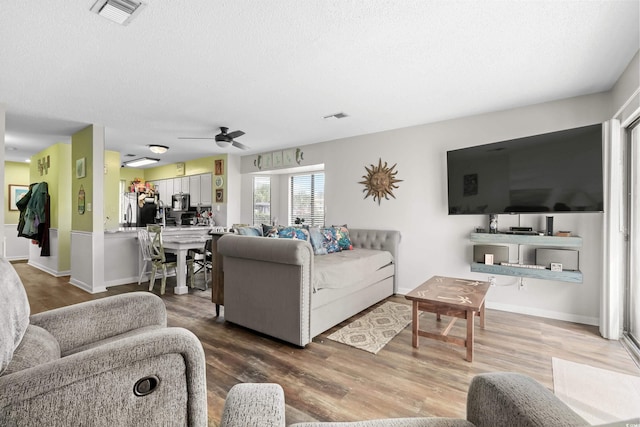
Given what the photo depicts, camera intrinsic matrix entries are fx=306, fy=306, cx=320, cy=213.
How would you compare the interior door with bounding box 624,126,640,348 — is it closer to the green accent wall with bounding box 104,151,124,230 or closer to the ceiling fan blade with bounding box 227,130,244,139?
the ceiling fan blade with bounding box 227,130,244,139

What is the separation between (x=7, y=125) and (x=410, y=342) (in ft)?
20.3

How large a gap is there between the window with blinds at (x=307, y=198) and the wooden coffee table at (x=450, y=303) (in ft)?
11.6

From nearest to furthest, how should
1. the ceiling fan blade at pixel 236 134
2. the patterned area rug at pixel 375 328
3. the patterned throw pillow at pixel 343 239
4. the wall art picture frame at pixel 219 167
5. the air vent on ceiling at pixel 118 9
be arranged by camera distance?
the air vent on ceiling at pixel 118 9
the patterned area rug at pixel 375 328
the ceiling fan blade at pixel 236 134
the patterned throw pillow at pixel 343 239
the wall art picture frame at pixel 219 167

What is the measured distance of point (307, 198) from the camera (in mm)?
6543

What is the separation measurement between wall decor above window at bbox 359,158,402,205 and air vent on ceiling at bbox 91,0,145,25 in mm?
3543

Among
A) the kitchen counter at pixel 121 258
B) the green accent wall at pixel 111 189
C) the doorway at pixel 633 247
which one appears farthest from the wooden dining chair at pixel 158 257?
the doorway at pixel 633 247

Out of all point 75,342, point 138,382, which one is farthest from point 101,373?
point 75,342

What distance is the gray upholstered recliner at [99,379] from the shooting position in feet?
2.84

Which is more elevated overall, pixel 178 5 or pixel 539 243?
pixel 178 5

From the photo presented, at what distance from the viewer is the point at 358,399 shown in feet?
6.33

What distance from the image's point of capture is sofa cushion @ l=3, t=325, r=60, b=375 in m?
1.02

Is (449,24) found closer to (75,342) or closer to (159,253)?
(75,342)

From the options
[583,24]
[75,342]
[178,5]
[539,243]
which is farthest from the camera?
[539,243]

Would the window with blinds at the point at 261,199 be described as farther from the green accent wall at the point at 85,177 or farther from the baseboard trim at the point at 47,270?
the baseboard trim at the point at 47,270
